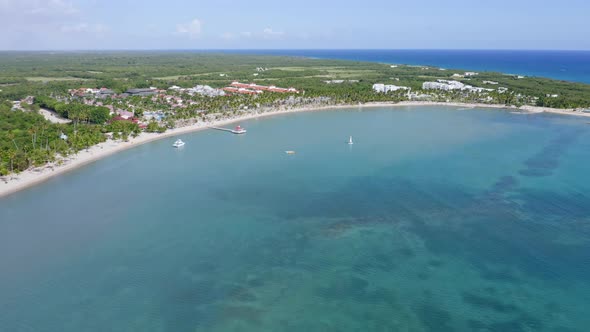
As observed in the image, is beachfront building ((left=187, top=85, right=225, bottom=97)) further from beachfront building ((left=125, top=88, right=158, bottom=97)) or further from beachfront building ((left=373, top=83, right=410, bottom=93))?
beachfront building ((left=373, top=83, right=410, bottom=93))

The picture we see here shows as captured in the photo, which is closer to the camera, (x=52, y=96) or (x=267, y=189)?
(x=267, y=189)

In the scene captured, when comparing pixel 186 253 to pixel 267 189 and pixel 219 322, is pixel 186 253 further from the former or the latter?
pixel 267 189

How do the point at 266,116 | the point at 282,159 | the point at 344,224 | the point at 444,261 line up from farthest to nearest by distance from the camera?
the point at 266,116
the point at 282,159
the point at 344,224
the point at 444,261

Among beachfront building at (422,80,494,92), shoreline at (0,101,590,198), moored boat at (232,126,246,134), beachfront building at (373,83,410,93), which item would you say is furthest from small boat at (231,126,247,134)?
beachfront building at (422,80,494,92)

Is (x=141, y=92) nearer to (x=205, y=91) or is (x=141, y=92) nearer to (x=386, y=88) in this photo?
(x=205, y=91)

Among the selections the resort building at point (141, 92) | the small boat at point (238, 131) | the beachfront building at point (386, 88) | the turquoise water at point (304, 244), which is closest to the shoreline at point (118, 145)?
the turquoise water at point (304, 244)

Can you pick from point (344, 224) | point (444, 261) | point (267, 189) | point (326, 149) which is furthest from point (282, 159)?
point (444, 261)

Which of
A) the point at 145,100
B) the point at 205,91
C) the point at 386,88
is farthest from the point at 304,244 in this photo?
the point at 386,88
